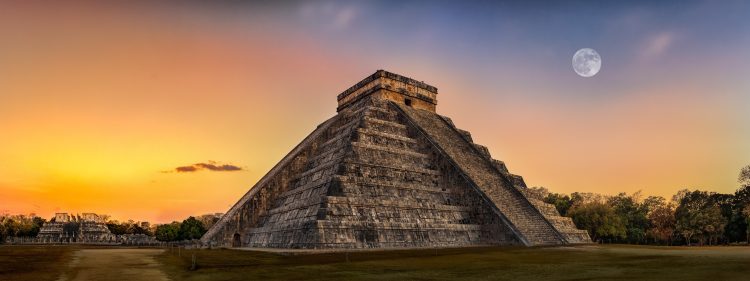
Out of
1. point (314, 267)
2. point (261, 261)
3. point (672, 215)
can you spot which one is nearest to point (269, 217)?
point (261, 261)

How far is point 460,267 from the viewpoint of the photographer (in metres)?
18.1

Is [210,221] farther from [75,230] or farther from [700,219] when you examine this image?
[700,219]

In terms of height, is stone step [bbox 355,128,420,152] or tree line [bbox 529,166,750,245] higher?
stone step [bbox 355,128,420,152]

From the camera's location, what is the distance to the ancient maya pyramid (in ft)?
94.0

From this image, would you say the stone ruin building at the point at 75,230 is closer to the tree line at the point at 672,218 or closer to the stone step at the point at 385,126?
the stone step at the point at 385,126

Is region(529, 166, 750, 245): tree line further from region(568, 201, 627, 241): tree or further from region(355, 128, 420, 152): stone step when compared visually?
region(355, 128, 420, 152): stone step

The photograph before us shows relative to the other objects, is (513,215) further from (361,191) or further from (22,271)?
(22,271)

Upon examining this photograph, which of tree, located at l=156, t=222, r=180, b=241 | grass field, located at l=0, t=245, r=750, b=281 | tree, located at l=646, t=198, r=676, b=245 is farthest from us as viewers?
tree, located at l=156, t=222, r=180, b=241

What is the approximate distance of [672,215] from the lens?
67.7m

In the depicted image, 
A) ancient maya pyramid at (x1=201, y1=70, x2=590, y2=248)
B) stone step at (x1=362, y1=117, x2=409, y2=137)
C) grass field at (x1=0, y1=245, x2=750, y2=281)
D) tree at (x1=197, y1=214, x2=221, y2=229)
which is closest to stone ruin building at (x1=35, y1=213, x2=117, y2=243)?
tree at (x1=197, y1=214, x2=221, y2=229)

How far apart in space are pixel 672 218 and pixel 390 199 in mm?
53793

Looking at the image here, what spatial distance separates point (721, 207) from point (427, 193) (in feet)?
173

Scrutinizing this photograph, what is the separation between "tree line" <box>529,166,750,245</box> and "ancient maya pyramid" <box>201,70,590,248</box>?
20691 mm

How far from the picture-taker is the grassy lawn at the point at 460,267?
14.8 meters
